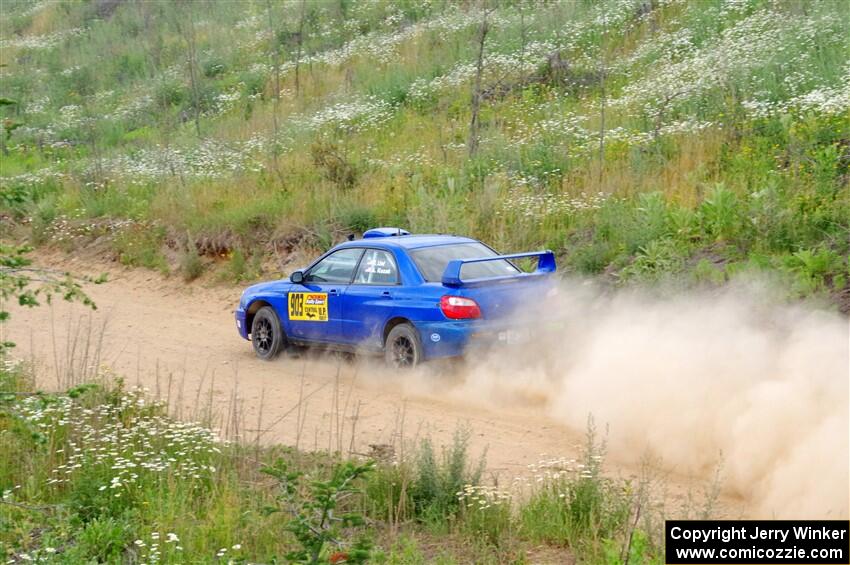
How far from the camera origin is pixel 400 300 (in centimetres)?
1156

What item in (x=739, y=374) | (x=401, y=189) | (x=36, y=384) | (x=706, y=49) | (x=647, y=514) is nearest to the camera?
(x=647, y=514)

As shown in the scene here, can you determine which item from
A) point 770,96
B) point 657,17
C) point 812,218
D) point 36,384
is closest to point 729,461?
point 812,218

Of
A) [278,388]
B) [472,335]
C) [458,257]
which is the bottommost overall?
[278,388]

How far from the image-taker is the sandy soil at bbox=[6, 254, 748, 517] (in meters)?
8.91

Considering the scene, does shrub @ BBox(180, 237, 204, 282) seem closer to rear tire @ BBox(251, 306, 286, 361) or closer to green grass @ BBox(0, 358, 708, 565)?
rear tire @ BBox(251, 306, 286, 361)

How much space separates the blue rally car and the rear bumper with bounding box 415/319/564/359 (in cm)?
1

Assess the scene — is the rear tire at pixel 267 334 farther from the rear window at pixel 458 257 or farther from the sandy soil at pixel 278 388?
the rear window at pixel 458 257

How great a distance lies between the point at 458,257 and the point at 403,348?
123 centimetres

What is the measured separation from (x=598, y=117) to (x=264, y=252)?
6.33 meters

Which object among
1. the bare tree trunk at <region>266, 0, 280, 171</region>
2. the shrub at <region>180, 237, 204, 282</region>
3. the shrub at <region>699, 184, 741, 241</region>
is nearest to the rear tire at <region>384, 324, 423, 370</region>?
the shrub at <region>699, 184, 741, 241</region>

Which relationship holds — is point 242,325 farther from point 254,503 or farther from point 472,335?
point 254,503

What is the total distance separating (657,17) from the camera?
2270 centimetres

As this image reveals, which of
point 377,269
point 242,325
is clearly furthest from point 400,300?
point 242,325

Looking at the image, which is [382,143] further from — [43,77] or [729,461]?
[43,77]
